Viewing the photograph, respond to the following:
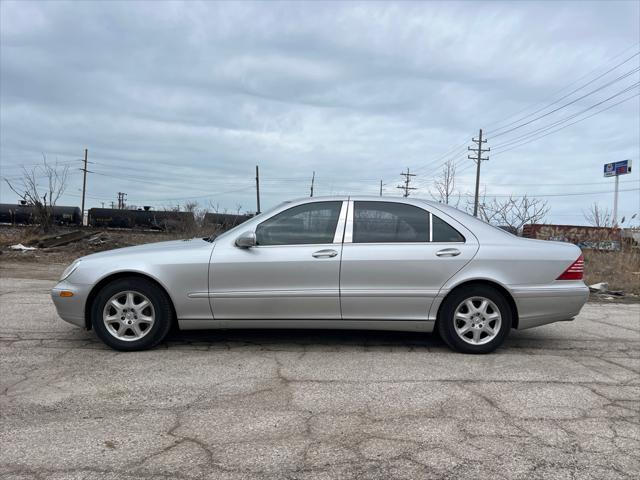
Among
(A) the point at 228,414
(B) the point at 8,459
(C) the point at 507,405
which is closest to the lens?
(B) the point at 8,459

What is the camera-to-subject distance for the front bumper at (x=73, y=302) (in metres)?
4.98

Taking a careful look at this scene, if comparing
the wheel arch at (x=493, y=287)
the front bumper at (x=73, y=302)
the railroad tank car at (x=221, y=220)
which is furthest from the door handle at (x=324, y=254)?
the railroad tank car at (x=221, y=220)

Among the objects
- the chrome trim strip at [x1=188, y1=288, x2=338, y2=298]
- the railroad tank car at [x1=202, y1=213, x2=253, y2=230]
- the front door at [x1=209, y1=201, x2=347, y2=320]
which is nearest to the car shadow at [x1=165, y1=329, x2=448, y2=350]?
the front door at [x1=209, y1=201, x2=347, y2=320]

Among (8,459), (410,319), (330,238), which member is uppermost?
(330,238)

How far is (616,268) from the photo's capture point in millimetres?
13242

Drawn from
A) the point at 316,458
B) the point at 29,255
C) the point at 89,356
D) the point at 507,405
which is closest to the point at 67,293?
the point at 89,356

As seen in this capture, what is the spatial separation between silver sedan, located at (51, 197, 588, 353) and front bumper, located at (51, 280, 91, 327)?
0.01m

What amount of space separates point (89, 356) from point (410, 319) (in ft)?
9.97

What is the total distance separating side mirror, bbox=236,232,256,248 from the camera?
4.98 meters

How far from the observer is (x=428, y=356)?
507 centimetres

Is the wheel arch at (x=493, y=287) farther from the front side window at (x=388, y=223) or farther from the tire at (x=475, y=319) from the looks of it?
the front side window at (x=388, y=223)

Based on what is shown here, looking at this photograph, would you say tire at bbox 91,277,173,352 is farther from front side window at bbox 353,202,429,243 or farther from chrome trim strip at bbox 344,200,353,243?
front side window at bbox 353,202,429,243

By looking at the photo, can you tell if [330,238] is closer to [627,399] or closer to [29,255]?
[627,399]

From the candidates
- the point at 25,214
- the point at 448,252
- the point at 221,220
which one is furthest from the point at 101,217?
the point at 448,252
